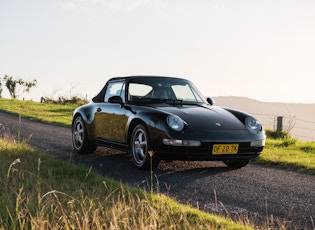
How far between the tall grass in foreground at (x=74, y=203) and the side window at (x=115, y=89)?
1.71 metres

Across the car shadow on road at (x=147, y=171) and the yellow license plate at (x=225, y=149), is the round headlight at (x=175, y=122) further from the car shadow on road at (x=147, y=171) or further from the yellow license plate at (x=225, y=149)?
the car shadow on road at (x=147, y=171)

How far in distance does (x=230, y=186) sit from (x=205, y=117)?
1.31m

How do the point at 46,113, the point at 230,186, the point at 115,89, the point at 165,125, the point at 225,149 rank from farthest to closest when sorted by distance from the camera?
the point at 46,113 < the point at 115,89 < the point at 225,149 < the point at 165,125 < the point at 230,186

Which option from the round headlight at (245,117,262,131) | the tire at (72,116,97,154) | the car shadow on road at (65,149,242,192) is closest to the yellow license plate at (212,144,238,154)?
the car shadow on road at (65,149,242,192)

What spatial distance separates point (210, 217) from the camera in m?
4.36

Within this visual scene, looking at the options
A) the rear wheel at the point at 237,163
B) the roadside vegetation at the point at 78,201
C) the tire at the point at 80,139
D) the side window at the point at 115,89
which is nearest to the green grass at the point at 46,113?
the tire at the point at 80,139

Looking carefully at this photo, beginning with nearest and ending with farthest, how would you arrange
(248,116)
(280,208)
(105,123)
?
(280,208), (248,116), (105,123)

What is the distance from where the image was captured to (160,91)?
8117 mm

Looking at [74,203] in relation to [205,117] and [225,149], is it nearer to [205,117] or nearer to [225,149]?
[225,149]

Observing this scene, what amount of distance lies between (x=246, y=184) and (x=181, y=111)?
1.53m

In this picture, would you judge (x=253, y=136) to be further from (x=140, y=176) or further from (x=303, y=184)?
(x=140, y=176)

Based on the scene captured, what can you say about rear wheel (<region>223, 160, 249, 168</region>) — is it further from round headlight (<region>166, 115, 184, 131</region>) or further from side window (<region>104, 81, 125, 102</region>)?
side window (<region>104, 81, 125, 102</region>)

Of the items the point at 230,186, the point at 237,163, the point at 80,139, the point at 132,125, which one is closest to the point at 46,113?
the point at 80,139

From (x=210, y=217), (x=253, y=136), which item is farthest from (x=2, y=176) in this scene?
(x=253, y=136)
